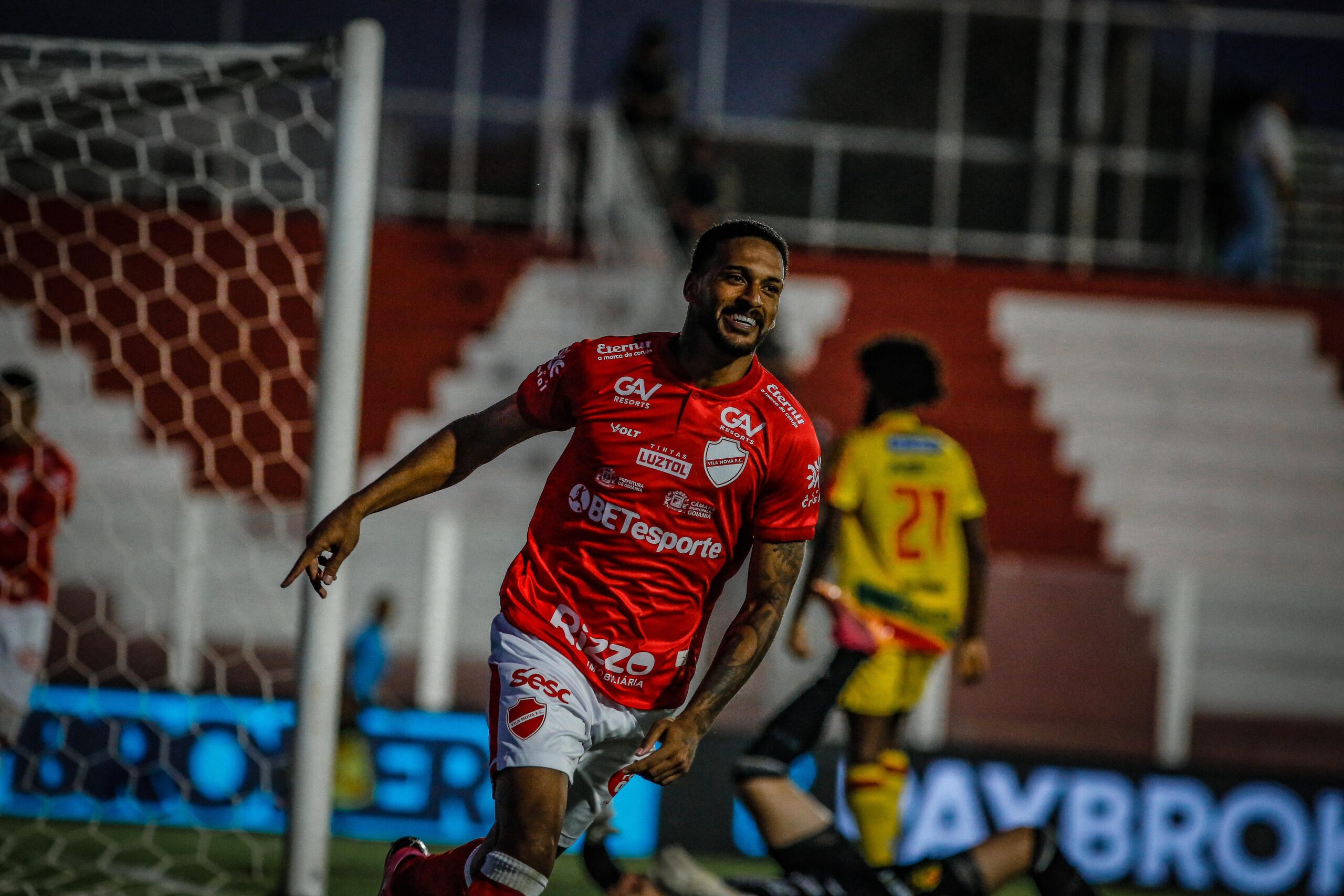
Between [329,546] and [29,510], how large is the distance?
3.41 m

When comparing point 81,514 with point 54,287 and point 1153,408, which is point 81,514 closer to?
point 54,287

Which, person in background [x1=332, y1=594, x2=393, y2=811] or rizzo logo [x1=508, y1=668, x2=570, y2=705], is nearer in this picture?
rizzo logo [x1=508, y1=668, x2=570, y2=705]

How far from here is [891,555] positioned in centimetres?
564

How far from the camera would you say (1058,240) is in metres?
16.7

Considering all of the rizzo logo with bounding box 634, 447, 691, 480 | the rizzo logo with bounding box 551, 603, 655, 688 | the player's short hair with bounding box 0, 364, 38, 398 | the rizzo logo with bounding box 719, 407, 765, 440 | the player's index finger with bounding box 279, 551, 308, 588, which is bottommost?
the rizzo logo with bounding box 551, 603, 655, 688

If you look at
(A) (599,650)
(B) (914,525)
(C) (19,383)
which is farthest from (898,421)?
(C) (19,383)

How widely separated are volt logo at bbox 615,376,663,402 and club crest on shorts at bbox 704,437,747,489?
19 centimetres

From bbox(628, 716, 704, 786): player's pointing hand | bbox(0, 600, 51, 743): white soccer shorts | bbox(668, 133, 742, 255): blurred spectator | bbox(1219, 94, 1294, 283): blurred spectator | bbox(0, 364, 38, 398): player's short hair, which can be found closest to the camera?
bbox(628, 716, 704, 786): player's pointing hand

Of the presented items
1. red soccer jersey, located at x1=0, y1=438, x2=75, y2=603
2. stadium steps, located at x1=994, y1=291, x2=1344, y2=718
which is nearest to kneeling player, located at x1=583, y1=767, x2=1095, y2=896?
red soccer jersey, located at x1=0, y1=438, x2=75, y2=603

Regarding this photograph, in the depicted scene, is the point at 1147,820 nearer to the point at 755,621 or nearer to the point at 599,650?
the point at 755,621

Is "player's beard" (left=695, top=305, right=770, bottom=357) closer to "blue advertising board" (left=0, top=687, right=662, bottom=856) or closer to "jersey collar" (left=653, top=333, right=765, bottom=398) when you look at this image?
"jersey collar" (left=653, top=333, right=765, bottom=398)

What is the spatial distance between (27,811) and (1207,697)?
6.62 metres

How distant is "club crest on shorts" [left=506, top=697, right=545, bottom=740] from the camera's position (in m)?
3.57

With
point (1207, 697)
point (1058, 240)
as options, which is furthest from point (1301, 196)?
point (1207, 697)
